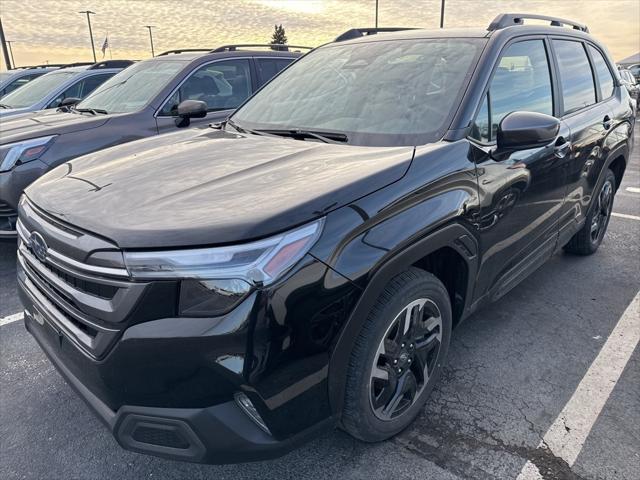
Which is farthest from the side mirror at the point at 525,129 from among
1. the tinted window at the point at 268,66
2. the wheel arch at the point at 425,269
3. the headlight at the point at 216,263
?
the tinted window at the point at 268,66

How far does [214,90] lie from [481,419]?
4330mm

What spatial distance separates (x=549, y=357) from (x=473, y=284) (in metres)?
0.84

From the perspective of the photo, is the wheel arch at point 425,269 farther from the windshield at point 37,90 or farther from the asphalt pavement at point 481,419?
the windshield at point 37,90

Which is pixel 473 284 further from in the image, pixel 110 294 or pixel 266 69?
pixel 266 69

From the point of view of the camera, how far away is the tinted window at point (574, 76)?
11.1 ft

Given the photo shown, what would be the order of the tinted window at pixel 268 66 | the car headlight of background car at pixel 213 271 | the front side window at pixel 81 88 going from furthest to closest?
1. the front side window at pixel 81 88
2. the tinted window at pixel 268 66
3. the car headlight of background car at pixel 213 271

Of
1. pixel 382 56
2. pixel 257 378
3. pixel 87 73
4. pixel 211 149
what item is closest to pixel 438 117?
pixel 382 56

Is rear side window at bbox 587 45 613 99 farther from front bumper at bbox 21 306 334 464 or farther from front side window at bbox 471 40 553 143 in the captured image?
front bumper at bbox 21 306 334 464

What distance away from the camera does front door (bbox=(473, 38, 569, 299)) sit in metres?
2.49

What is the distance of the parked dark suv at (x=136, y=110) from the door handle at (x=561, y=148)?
8.94 feet

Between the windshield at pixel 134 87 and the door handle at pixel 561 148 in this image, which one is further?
the windshield at pixel 134 87

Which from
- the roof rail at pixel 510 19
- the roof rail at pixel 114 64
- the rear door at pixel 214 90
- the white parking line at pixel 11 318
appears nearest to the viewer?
the roof rail at pixel 510 19

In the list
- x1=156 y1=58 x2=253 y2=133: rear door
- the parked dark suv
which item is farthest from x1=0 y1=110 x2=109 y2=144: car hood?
x1=156 y1=58 x2=253 y2=133: rear door

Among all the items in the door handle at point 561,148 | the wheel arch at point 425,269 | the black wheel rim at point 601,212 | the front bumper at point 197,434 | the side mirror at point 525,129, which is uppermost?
the side mirror at point 525,129
